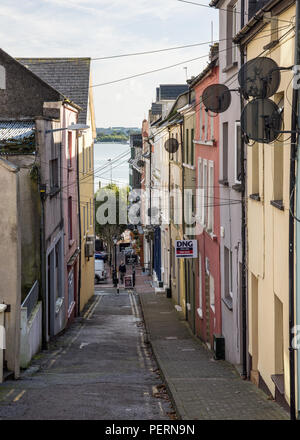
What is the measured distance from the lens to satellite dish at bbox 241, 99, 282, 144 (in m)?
9.51

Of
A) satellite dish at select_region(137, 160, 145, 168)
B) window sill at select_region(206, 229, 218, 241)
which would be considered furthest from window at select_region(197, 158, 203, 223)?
satellite dish at select_region(137, 160, 145, 168)

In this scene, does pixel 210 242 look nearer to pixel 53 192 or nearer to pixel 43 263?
pixel 43 263

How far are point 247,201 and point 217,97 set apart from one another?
2576 millimetres

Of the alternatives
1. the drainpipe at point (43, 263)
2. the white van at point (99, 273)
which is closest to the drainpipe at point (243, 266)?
the drainpipe at point (43, 263)

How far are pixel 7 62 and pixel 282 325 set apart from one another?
1928 cm

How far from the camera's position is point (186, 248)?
76.7 ft

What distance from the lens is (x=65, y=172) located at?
27.5 metres

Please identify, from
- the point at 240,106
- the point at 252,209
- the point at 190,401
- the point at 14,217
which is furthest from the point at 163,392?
the point at 240,106

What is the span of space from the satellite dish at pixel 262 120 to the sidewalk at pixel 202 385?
4.05 meters

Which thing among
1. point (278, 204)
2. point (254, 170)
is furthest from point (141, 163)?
point (278, 204)

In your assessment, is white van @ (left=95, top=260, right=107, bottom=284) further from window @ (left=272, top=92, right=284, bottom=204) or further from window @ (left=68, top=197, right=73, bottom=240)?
window @ (left=272, top=92, right=284, bottom=204)

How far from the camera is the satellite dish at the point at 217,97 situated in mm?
15288

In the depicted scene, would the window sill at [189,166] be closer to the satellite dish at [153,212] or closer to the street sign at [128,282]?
the satellite dish at [153,212]
